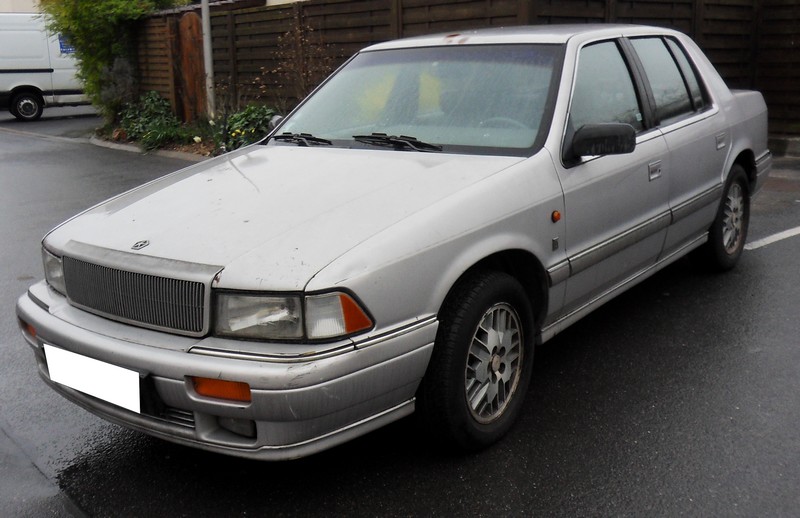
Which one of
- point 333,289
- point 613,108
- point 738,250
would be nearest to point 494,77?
point 613,108

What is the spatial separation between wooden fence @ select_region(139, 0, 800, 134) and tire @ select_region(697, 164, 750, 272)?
3786mm

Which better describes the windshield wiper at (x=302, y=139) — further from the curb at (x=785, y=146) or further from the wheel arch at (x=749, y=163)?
the curb at (x=785, y=146)

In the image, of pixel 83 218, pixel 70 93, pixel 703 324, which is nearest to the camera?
pixel 83 218

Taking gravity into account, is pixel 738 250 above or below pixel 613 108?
below

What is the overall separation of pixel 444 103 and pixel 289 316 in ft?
5.40

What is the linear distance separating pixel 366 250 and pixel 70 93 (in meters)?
20.1

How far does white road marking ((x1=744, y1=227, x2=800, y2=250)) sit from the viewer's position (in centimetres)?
607

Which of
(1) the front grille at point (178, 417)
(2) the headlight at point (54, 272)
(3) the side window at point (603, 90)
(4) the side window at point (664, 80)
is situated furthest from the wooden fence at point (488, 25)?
(1) the front grille at point (178, 417)

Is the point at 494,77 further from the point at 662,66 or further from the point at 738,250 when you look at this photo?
the point at 738,250

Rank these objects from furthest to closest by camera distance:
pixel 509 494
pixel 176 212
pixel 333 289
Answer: pixel 176 212, pixel 509 494, pixel 333 289

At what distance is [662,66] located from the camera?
183 inches

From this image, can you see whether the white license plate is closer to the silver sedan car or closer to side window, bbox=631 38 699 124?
the silver sedan car

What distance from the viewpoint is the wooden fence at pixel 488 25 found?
9206 millimetres

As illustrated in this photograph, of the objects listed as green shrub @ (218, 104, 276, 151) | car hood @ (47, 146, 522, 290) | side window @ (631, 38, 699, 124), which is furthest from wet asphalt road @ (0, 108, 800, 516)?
green shrub @ (218, 104, 276, 151)
